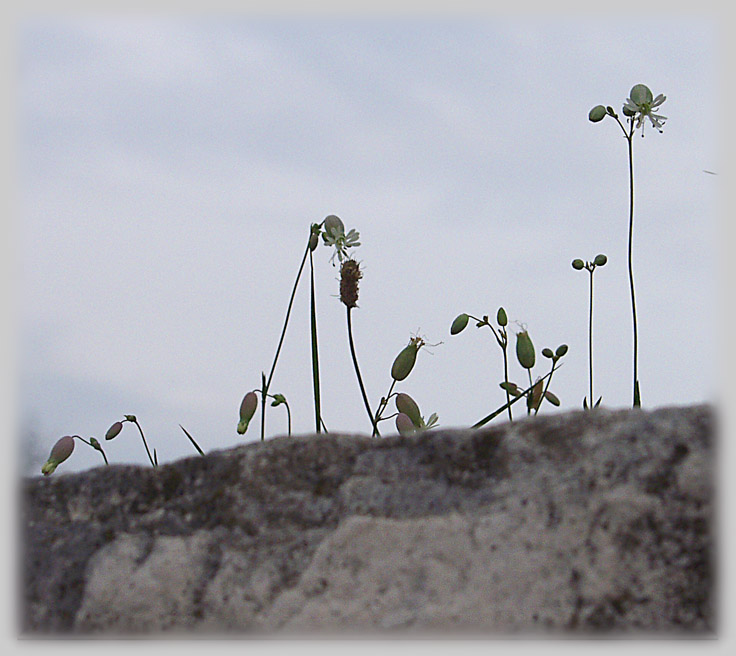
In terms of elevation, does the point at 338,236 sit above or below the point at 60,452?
above

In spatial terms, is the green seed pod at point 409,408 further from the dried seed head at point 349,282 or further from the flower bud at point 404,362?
the dried seed head at point 349,282

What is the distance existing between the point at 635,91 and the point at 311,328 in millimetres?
824

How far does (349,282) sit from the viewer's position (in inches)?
56.6

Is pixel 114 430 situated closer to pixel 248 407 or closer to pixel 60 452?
pixel 60 452

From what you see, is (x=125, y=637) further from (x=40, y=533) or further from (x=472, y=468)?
(x=472, y=468)

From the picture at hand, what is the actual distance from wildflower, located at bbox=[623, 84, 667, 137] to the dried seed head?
681 mm

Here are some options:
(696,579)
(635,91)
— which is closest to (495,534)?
(696,579)

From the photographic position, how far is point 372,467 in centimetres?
82

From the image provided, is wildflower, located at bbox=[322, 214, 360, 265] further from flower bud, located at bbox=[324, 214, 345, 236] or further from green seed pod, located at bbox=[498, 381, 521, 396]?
green seed pod, located at bbox=[498, 381, 521, 396]

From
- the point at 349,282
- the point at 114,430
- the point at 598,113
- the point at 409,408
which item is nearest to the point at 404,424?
the point at 409,408

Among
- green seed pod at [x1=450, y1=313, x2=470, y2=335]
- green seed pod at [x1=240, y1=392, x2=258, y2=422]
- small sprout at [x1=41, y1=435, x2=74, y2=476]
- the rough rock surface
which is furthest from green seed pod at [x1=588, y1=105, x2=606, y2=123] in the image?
small sprout at [x1=41, y1=435, x2=74, y2=476]

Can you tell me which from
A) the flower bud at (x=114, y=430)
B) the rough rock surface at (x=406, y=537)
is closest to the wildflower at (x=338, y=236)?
the flower bud at (x=114, y=430)

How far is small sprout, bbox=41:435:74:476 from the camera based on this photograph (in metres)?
1.56

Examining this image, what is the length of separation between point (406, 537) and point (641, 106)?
1.24 m
